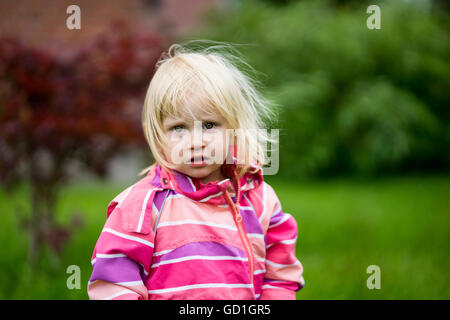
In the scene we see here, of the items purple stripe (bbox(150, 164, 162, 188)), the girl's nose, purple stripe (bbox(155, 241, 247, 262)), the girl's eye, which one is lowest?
purple stripe (bbox(155, 241, 247, 262))

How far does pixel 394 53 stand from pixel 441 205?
10.8ft

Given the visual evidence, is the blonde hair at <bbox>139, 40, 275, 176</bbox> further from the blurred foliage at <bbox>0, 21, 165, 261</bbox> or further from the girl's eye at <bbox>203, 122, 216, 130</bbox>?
the blurred foliage at <bbox>0, 21, 165, 261</bbox>

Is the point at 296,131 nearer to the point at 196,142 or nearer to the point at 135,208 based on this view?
the point at 196,142

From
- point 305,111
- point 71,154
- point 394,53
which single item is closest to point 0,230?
point 71,154

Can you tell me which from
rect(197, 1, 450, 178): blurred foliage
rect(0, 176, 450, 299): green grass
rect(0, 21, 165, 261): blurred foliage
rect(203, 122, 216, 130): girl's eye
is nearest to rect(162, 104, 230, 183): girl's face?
rect(203, 122, 216, 130): girl's eye

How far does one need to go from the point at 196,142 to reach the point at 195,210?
0.23 metres

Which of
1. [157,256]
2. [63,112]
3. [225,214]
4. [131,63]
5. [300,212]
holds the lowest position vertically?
[300,212]

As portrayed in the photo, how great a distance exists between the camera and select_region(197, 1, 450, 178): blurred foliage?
22.7ft

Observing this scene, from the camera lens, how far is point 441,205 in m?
5.30

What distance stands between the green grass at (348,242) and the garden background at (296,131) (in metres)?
0.02

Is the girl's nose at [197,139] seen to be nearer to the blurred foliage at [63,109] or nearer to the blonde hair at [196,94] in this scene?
the blonde hair at [196,94]

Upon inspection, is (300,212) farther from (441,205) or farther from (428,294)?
(428,294)

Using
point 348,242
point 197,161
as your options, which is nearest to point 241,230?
point 197,161
